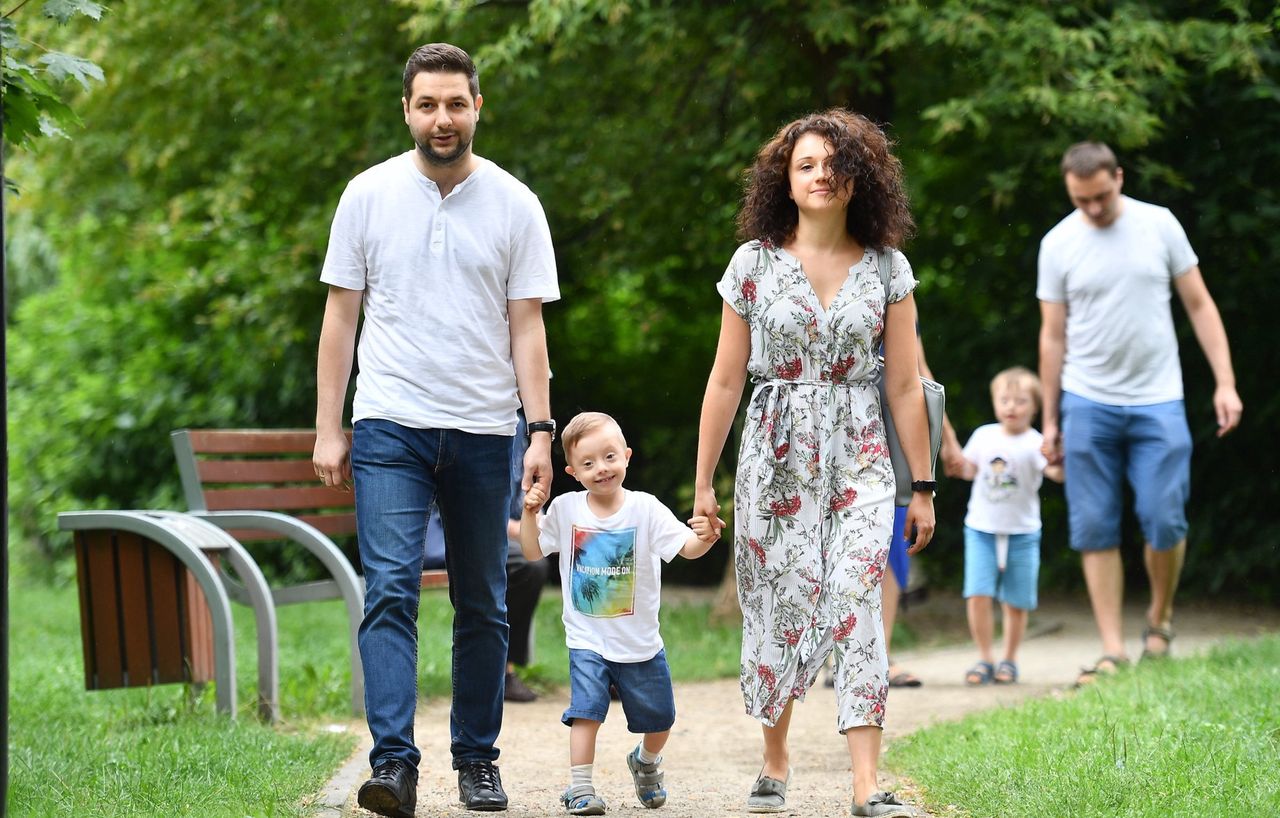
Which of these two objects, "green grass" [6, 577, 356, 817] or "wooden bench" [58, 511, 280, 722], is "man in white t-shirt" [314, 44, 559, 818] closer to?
"green grass" [6, 577, 356, 817]

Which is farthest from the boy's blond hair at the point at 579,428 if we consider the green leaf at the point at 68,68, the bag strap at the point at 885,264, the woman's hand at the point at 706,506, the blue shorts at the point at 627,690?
the green leaf at the point at 68,68

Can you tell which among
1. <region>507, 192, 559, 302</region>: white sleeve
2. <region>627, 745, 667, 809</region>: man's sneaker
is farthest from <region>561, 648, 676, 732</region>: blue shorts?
<region>507, 192, 559, 302</region>: white sleeve

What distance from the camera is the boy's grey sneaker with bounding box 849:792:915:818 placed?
13.4ft

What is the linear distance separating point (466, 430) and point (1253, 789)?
2283 mm

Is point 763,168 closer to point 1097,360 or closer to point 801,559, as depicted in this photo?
point 801,559

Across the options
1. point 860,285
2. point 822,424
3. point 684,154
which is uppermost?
point 684,154

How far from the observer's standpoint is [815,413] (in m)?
4.41

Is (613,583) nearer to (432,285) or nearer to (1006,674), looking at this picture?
(432,285)

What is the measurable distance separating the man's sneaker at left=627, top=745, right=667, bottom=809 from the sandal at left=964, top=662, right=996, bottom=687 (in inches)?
124

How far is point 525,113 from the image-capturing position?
10469 millimetres

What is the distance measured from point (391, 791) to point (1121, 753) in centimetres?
214

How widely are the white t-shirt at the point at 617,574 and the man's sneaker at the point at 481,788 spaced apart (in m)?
0.44

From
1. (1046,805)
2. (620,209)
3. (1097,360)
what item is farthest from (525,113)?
(1046,805)

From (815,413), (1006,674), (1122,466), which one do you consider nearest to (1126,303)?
→ (1122,466)
